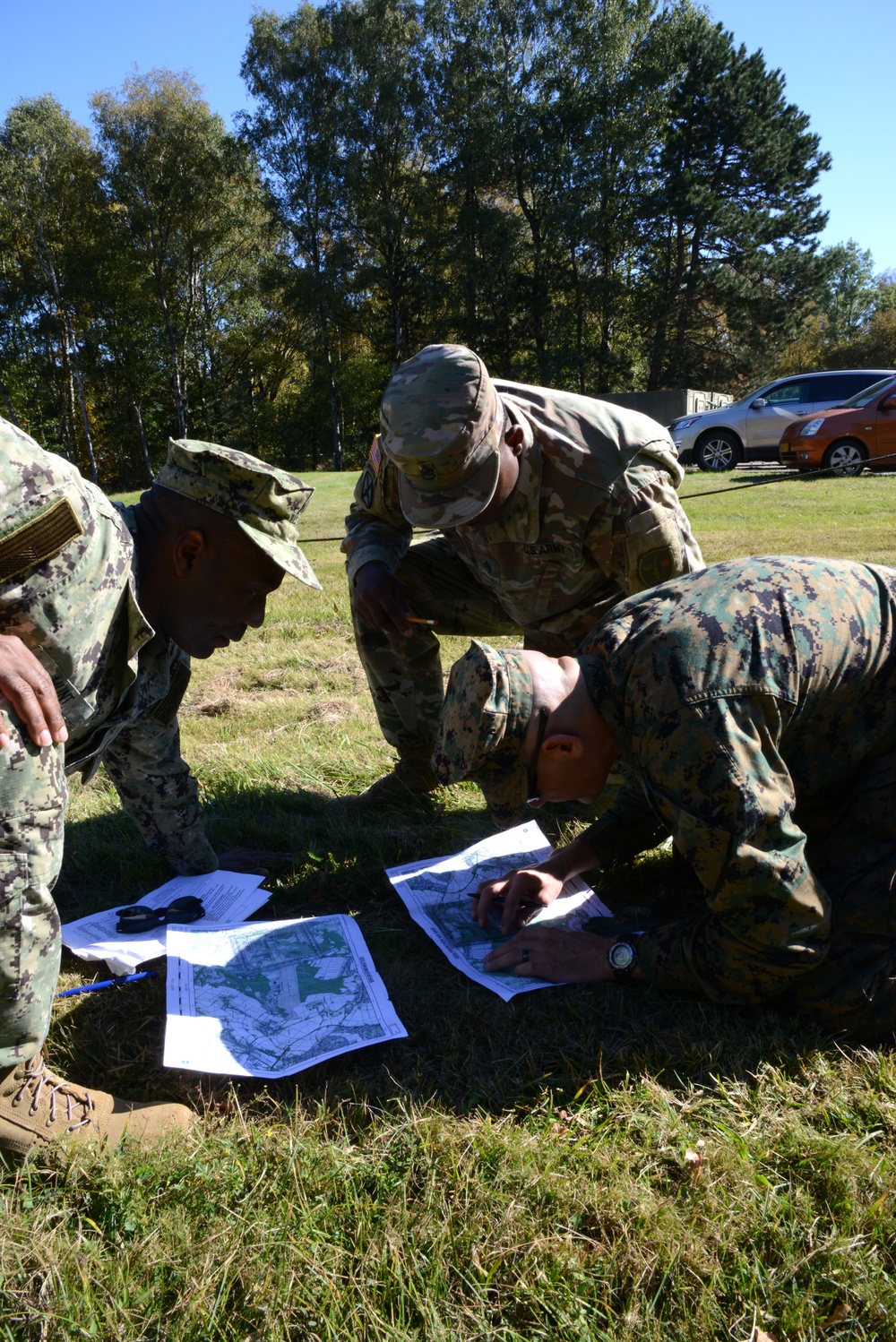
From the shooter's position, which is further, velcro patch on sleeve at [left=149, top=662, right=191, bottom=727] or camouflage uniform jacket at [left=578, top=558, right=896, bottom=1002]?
velcro patch on sleeve at [left=149, top=662, right=191, bottom=727]

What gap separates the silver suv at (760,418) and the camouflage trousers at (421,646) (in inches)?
507

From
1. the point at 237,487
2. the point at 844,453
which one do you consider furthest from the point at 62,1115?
the point at 844,453

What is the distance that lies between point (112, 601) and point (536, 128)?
109ft

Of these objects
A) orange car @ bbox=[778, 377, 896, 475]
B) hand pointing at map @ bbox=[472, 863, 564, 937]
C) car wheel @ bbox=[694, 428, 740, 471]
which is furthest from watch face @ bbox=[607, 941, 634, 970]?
car wheel @ bbox=[694, 428, 740, 471]

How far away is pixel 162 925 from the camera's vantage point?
8.84 ft

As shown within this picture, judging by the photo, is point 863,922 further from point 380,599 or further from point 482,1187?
point 380,599

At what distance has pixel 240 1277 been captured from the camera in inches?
62.7

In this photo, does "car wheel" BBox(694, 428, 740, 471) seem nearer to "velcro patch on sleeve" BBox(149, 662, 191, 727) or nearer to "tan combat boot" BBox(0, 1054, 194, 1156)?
"velcro patch on sleeve" BBox(149, 662, 191, 727)

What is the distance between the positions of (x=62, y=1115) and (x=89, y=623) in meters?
1.06

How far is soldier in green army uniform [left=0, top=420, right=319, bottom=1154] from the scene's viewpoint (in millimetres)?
1804

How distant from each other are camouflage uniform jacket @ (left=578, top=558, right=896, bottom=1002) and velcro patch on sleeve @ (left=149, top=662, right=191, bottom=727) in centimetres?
129

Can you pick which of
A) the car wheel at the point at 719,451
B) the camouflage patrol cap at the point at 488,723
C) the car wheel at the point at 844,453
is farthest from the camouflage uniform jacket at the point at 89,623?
the car wheel at the point at 719,451

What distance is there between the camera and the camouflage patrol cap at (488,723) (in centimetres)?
201

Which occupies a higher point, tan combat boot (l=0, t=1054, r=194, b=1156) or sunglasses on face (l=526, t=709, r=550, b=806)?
sunglasses on face (l=526, t=709, r=550, b=806)
